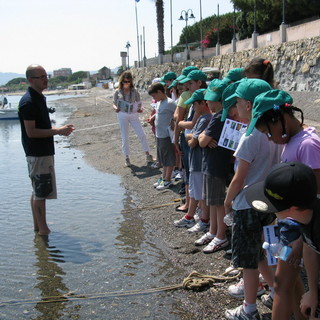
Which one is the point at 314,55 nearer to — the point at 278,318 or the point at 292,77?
the point at 292,77

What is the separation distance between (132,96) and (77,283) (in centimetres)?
567

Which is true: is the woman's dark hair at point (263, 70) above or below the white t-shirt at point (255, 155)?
above

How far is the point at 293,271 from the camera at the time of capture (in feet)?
9.07

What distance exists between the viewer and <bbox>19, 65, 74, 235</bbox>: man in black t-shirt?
5.54 metres

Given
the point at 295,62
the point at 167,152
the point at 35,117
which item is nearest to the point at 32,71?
the point at 35,117

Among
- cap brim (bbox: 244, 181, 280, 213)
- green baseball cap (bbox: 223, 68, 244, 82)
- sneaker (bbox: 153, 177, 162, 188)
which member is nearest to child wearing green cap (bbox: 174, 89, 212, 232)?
green baseball cap (bbox: 223, 68, 244, 82)

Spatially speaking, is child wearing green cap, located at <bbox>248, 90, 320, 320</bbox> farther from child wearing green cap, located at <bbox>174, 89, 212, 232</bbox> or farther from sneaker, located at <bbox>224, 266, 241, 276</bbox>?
child wearing green cap, located at <bbox>174, 89, 212, 232</bbox>

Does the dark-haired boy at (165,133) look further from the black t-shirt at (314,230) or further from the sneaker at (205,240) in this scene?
the black t-shirt at (314,230)

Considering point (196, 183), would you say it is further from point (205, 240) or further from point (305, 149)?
point (305, 149)

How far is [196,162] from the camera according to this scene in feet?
17.8

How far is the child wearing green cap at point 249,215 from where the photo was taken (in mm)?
3402

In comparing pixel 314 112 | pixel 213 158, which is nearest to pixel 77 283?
pixel 213 158

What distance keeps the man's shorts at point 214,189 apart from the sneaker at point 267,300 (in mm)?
1290

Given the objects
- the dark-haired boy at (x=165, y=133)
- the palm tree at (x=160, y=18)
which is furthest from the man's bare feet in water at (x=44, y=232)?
the palm tree at (x=160, y=18)
